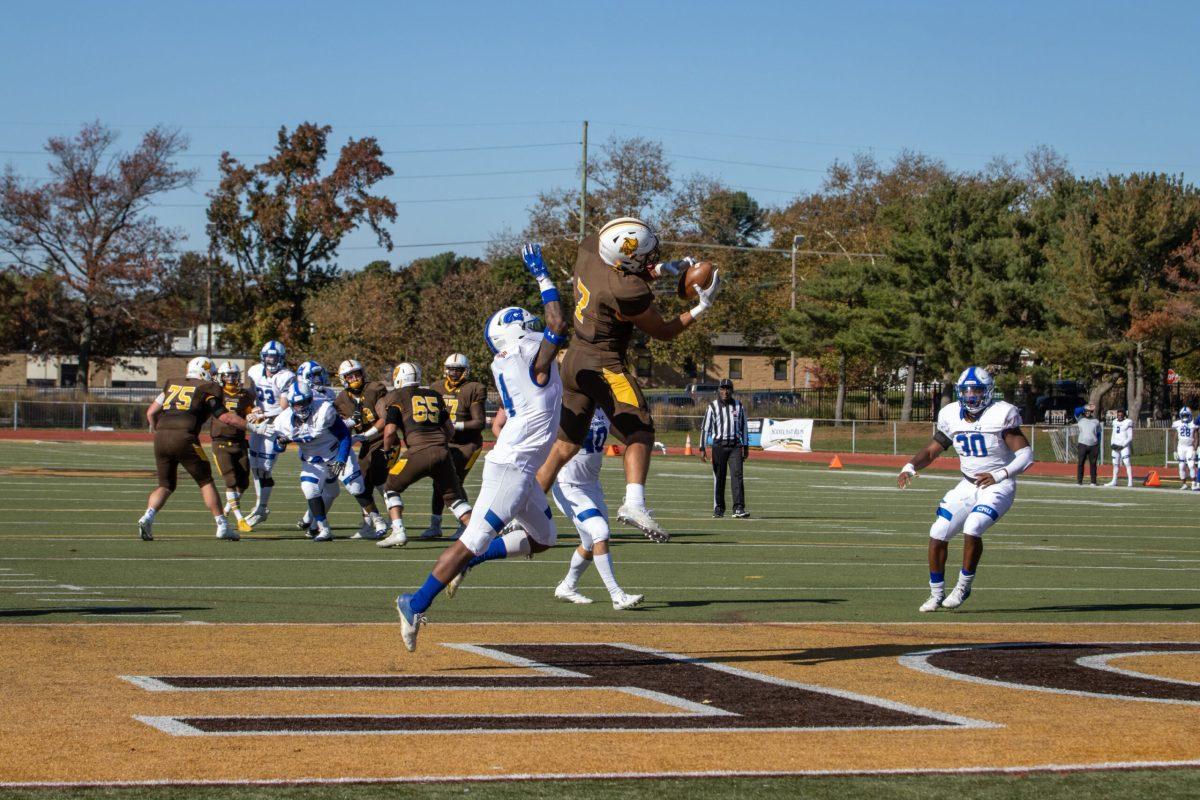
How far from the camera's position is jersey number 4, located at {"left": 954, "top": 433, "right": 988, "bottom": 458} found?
12.0m

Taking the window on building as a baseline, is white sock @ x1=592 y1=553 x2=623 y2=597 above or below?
below

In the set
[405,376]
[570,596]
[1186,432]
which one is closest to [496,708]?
[570,596]

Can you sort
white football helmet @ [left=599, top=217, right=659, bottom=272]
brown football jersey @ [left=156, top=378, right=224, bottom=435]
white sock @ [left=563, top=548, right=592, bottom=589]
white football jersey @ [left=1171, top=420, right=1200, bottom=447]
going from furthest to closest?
white football jersey @ [left=1171, top=420, right=1200, bottom=447] → brown football jersey @ [left=156, top=378, right=224, bottom=435] → white sock @ [left=563, top=548, right=592, bottom=589] → white football helmet @ [left=599, top=217, right=659, bottom=272]

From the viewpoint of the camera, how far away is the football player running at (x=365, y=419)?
17812 millimetres

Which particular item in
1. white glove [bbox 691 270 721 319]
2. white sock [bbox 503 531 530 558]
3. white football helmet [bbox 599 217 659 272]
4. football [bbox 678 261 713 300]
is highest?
white football helmet [bbox 599 217 659 272]

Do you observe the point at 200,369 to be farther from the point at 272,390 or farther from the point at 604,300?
the point at 604,300

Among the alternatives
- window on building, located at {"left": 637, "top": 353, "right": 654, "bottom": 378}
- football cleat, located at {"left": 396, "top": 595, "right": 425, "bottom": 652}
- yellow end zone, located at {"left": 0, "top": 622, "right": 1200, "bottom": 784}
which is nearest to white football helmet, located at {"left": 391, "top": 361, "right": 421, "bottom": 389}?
yellow end zone, located at {"left": 0, "top": 622, "right": 1200, "bottom": 784}

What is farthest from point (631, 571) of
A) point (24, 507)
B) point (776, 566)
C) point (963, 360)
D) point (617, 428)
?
point (963, 360)

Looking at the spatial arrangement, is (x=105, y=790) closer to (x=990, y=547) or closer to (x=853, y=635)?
(x=853, y=635)

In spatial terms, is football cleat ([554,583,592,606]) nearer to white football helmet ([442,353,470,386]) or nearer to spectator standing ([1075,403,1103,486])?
white football helmet ([442,353,470,386])

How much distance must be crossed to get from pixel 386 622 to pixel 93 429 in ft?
172

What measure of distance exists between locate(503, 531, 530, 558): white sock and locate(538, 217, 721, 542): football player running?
2.85ft

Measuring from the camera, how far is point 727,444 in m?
22.8

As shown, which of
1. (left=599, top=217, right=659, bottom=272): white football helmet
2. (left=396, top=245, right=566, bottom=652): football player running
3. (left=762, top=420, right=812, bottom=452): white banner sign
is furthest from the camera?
(left=762, top=420, right=812, bottom=452): white banner sign
